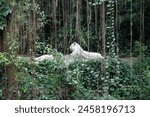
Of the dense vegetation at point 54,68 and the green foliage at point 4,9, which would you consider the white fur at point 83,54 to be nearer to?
the dense vegetation at point 54,68

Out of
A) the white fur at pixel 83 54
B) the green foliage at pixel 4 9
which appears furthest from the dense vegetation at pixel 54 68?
the white fur at pixel 83 54

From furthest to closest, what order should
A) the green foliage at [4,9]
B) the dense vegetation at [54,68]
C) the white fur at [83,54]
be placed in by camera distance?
the white fur at [83,54] < the dense vegetation at [54,68] < the green foliage at [4,9]

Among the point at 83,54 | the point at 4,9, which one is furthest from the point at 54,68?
the point at 83,54

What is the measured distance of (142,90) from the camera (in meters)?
7.66

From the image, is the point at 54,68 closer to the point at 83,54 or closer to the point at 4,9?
the point at 4,9

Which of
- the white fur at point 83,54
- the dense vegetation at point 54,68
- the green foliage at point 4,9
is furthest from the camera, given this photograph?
the white fur at point 83,54

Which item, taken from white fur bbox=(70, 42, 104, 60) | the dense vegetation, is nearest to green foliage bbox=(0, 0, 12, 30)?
the dense vegetation

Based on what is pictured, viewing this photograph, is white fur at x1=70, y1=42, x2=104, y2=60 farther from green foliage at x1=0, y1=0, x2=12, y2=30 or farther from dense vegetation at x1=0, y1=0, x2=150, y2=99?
green foliage at x1=0, y1=0, x2=12, y2=30

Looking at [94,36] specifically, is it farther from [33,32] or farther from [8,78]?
[8,78]

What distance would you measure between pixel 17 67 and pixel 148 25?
644cm

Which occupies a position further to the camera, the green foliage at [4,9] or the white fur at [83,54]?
the white fur at [83,54]

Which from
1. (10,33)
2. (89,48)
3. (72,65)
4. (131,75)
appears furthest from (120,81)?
(89,48)

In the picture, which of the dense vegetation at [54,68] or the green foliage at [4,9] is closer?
the green foliage at [4,9]

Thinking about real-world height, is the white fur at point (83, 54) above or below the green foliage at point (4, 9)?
below
